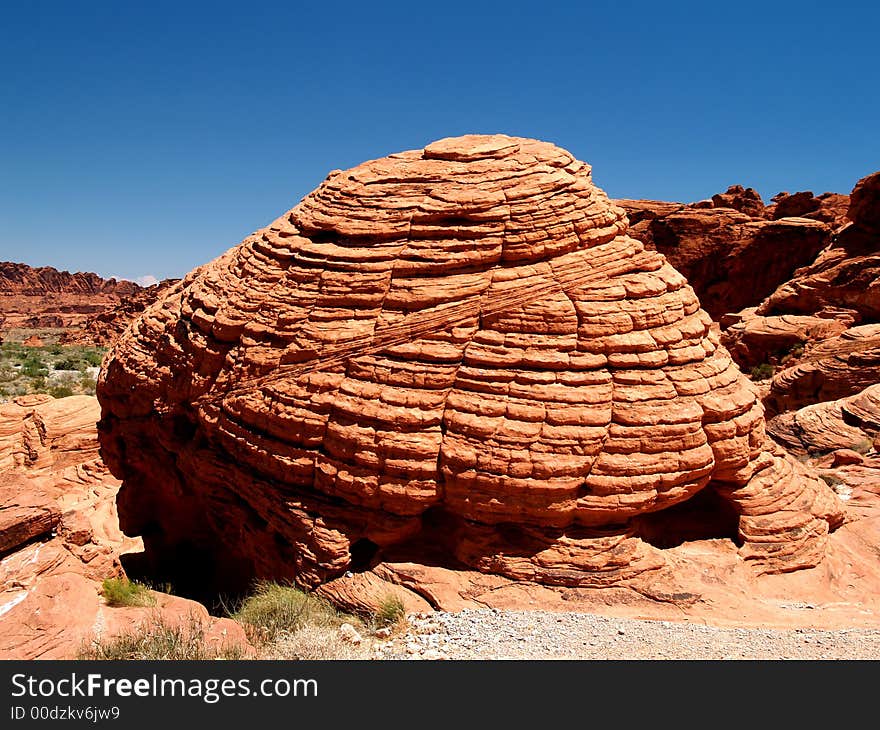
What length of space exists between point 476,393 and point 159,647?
15.8ft

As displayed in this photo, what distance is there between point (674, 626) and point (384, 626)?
3.60 meters

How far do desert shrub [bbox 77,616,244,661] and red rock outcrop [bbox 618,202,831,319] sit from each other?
125 feet

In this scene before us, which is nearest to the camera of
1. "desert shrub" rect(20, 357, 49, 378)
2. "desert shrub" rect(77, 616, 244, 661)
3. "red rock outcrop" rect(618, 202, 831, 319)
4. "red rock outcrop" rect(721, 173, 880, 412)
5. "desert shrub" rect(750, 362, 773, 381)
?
"desert shrub" rect(77, 616, 244, 661)

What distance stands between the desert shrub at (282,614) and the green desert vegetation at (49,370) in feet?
77.4

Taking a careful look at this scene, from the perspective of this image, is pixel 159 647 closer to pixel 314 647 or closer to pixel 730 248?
pixel 314 647

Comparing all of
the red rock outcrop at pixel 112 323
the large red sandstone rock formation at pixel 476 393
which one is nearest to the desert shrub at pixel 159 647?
the large red sandstone rock formation at pixel 476 393

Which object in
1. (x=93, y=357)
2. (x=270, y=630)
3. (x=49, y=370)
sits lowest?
(x=270, y=630)

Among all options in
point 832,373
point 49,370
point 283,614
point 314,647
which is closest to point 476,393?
point 314,647

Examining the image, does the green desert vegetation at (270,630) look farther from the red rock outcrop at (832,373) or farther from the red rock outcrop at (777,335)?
the red rock outcrop at (777,335)

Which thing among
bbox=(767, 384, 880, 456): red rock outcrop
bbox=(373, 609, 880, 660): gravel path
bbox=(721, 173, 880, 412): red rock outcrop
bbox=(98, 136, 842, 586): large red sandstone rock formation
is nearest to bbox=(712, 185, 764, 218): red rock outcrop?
bbox=(721, 173, 880, 412): red rock outcrop

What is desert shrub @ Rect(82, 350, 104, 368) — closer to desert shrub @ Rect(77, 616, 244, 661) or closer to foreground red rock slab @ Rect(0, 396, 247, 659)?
foreground red rock slab @ Rect(0, 396, 247, 659)

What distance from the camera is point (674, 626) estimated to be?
758 centimetres

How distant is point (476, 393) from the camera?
8.64 metres

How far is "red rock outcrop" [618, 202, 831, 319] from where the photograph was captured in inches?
1474
